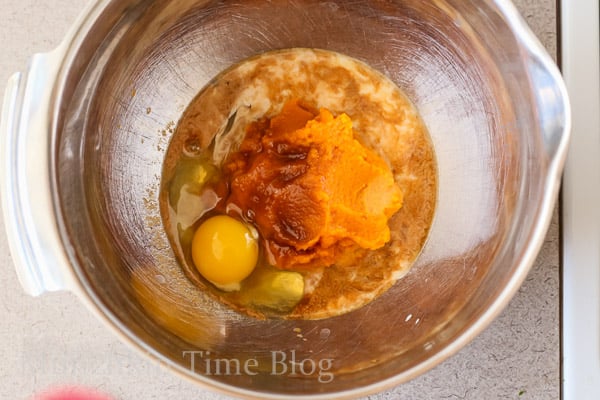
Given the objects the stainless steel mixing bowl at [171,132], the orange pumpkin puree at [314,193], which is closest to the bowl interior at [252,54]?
the stainless steel mixing bowl at [171,132]

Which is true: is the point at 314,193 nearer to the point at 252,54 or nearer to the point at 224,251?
the point at 224,251

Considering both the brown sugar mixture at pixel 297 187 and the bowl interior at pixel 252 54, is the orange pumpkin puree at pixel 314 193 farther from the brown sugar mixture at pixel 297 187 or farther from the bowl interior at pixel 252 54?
the bowl interior at pixel 252 54

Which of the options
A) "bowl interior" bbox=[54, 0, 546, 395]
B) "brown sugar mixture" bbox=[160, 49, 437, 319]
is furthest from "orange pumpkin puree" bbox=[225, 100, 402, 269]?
"bowl interior" bbox=[54, 0, 546, 395]

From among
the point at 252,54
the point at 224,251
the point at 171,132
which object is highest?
the point at 252,54

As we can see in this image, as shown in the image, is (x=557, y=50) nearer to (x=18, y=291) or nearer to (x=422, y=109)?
(x=422, y=109)

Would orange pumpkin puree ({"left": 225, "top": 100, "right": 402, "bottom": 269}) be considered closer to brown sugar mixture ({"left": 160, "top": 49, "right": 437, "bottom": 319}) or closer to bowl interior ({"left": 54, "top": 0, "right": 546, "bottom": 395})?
brown sugar mixture ({"left": 160, "top": 49, "right": 437, "bottom": 319})

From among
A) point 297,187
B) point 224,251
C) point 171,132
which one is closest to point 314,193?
point 297,187

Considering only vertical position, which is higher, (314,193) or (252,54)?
(252,54)
